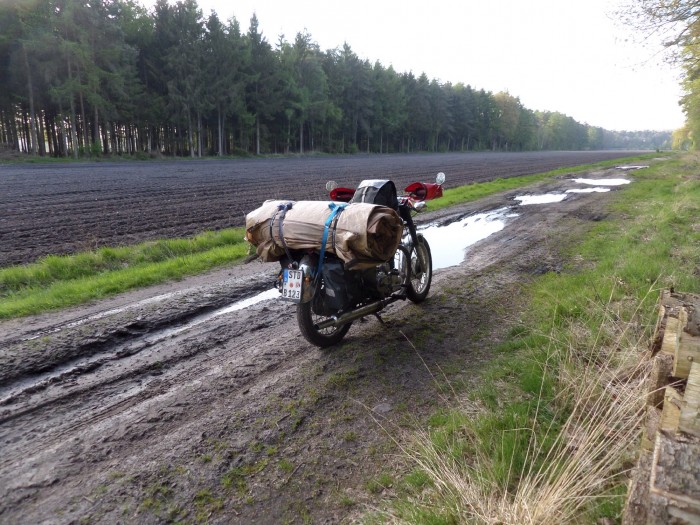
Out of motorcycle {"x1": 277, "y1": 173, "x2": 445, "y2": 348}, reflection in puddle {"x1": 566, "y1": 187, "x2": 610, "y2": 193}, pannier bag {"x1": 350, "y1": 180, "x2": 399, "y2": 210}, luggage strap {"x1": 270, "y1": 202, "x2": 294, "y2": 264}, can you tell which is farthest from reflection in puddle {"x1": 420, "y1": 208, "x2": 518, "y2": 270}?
reflection in puddle {"x1": 566, "y1": 187, "x2": 610, "y2": 193}

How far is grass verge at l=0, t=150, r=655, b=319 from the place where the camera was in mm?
5711

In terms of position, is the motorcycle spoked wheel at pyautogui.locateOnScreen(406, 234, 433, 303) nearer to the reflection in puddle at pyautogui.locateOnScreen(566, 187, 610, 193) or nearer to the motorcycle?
the motorcycle

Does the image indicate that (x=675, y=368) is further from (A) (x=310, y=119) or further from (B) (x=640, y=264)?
(A) (x=310, y=119)

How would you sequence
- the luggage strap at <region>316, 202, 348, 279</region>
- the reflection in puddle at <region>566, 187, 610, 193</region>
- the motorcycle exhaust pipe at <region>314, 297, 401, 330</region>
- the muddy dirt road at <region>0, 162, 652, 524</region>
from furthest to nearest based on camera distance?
the reflection in puddle at <region>566, 187, 610, 193</region>, the motorcycle exhaust pipe at <region>314, 297, 401, 330</region>, the luggage strap at <region>316, 202, 348, 279</region>, the muddy dirt road at <region>0, 162, 652, 524</region>

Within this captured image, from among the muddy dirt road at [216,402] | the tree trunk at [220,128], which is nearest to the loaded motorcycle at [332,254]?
the muddy dirt road at [216,402]

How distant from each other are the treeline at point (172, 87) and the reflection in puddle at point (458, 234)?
35609 mm

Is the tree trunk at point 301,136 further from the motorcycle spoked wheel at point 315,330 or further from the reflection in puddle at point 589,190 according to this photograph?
the motorcycle spoked wheel at point 315,330

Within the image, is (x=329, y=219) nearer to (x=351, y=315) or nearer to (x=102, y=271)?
(x=351, y=315)

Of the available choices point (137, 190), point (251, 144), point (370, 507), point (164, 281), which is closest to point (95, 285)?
point (164, 281)

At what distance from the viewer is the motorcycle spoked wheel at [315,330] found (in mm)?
4133

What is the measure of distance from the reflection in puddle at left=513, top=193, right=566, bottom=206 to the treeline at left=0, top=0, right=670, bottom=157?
35.0 metres

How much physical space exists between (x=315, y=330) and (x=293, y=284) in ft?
1.74

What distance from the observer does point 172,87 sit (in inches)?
1629

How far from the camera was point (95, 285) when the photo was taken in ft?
20.4
